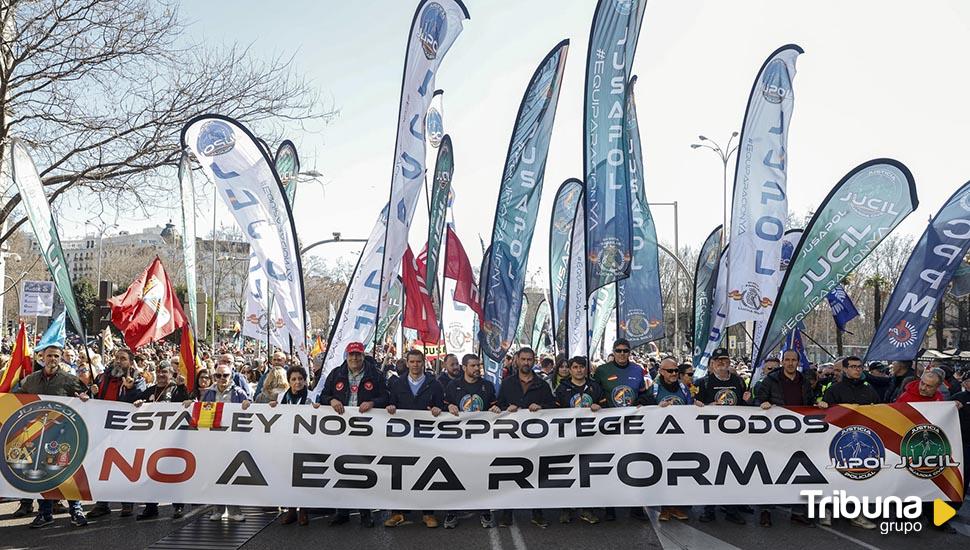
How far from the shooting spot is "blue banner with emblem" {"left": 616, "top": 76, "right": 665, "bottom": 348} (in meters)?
10.7

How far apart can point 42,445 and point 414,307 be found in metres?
5.46

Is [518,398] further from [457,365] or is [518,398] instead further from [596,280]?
[457,365]

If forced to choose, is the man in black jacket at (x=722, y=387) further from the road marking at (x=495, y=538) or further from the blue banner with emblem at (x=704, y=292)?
the blue banner with emblem at (x=704, y=292)

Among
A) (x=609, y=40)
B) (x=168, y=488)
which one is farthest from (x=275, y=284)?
(x=609, y=40)

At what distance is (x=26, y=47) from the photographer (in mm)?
13086

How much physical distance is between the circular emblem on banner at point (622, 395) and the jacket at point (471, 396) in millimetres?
1322

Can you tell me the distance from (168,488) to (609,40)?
7368mm

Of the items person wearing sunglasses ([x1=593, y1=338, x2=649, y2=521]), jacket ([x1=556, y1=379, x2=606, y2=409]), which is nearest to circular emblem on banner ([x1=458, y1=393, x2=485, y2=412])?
jacket ([x1=556, y1=379, x2=606, y2=409])

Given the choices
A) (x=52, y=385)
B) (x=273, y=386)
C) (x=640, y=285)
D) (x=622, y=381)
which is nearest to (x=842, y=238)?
(x=640, y=285)

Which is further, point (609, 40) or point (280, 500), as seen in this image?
point (609, 40)

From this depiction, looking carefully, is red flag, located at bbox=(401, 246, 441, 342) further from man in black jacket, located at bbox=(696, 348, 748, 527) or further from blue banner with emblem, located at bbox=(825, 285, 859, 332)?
blue banner with emblem, located at bbox=(825, 285, 859, 332)

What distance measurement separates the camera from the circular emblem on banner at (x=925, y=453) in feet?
26.0

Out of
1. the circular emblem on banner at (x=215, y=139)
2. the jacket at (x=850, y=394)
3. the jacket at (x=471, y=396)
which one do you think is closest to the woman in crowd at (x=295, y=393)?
the jacket at (x=471, y=396)

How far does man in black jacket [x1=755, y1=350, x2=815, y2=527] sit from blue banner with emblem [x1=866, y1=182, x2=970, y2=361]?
1.98 m
